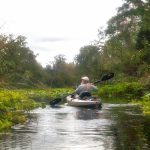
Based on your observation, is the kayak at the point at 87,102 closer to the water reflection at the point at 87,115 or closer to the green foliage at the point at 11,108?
the water reflection at the point at 87,115

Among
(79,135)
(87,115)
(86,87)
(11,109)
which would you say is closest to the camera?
(79,135)

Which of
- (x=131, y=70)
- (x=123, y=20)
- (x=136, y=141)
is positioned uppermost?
(x=123, y=20)

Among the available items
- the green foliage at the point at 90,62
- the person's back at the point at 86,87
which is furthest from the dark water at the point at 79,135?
the green foliage at the point at 90,62

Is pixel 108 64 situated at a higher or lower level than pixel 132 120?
higher

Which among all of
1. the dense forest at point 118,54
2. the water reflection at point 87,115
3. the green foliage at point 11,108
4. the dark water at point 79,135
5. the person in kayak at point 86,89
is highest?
the dense forest at point 118,54

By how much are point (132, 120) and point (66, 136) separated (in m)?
6.38

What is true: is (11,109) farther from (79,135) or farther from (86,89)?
(86,89)

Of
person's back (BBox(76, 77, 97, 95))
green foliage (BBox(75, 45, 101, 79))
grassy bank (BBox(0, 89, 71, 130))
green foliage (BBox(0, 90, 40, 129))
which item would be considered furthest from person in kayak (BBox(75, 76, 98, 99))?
green foliage (BBox(75, 45, 101, 79))

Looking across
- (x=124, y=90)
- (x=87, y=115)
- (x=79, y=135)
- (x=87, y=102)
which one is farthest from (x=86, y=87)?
(x=124, y=90)

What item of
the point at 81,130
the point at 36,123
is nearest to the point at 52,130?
the point at 81,130

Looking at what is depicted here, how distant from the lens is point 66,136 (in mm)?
16578

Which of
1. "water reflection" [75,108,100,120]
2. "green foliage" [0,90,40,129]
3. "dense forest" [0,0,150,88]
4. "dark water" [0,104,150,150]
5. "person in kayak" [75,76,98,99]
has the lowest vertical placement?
"dark water" [0,104,150,150]

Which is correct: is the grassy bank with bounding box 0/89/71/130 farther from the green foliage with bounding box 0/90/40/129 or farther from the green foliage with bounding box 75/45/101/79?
the green foliage with bounding box 75/45/101/79

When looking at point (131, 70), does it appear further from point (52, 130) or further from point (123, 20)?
point (52, 130)
